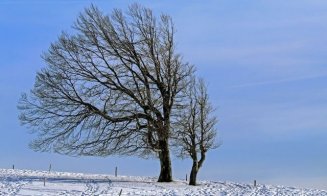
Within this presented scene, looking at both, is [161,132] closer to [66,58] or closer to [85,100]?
[85,100]

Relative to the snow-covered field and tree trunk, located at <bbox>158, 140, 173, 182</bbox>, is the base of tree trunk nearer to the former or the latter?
the snow-covered field

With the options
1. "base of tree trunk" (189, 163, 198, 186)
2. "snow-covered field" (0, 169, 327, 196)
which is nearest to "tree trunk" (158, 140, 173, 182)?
"snow-covered field" (0, 169, 327, 196)

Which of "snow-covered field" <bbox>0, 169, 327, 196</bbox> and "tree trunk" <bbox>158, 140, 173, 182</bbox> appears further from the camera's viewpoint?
"tree trunk" <bbox>158, 140, 173, 182</bbox>

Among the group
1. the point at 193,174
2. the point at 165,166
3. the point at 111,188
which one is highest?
the point at 165,166

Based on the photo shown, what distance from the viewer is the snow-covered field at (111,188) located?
3150cm

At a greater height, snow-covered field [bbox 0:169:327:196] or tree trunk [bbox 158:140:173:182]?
tree trunk [bbox 158:140:173:182]

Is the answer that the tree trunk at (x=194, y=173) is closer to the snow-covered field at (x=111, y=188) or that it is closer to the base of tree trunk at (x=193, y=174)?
the base of tree trunk at (x=193, y=174)

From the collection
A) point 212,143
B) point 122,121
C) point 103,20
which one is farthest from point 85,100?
point 212,143

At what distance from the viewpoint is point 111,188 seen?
108ft

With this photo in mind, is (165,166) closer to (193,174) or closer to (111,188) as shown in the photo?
(193,174)

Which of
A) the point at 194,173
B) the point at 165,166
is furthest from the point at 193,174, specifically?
the point at 165,166

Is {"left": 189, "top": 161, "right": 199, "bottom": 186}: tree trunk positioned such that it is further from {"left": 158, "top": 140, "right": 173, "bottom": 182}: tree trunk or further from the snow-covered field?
{"left": 158, "top": 140, "right": 173, "bottom": 182}: tree trunk

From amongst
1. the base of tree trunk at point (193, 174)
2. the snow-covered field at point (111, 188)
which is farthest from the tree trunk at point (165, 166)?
the base of tree trunk at point (193, 174)

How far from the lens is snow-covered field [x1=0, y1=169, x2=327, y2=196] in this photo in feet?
103
